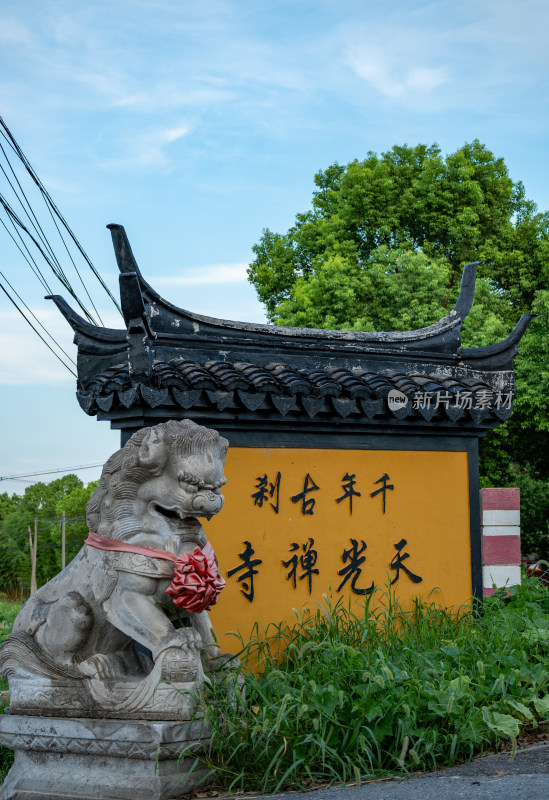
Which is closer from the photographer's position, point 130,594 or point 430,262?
point 130,594

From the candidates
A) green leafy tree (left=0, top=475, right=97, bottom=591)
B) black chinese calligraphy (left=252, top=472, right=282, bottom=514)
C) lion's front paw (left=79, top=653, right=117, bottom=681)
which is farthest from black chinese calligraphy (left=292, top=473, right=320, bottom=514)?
green leafy tree (left=0, top=475, right=97, bottom=591)

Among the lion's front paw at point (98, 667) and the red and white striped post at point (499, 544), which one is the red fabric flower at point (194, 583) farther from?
the red and white striped post at point (499, 544)

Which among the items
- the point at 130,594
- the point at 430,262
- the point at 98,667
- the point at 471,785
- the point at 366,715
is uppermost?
the point at 430,262

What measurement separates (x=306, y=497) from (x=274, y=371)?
939 millimetres

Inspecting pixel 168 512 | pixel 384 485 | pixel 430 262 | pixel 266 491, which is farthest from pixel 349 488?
pixel 430 262

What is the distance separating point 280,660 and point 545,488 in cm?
1150

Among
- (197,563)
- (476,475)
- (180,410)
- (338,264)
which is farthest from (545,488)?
(197,563)

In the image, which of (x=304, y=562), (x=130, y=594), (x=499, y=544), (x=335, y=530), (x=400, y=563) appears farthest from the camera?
(x=499, y=544)

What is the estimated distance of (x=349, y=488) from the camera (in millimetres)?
6531

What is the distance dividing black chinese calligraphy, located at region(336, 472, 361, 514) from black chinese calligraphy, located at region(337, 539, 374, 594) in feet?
0.90

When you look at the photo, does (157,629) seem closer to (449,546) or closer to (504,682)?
(504,682)

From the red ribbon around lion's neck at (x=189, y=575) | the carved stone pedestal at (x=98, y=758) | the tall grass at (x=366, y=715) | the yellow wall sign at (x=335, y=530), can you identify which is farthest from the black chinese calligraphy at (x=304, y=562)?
the carved stone pedestal at (x=98, y=758)

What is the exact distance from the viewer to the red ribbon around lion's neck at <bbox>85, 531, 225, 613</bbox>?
4.04 m

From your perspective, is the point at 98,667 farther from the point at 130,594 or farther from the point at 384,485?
the point at 384,485
